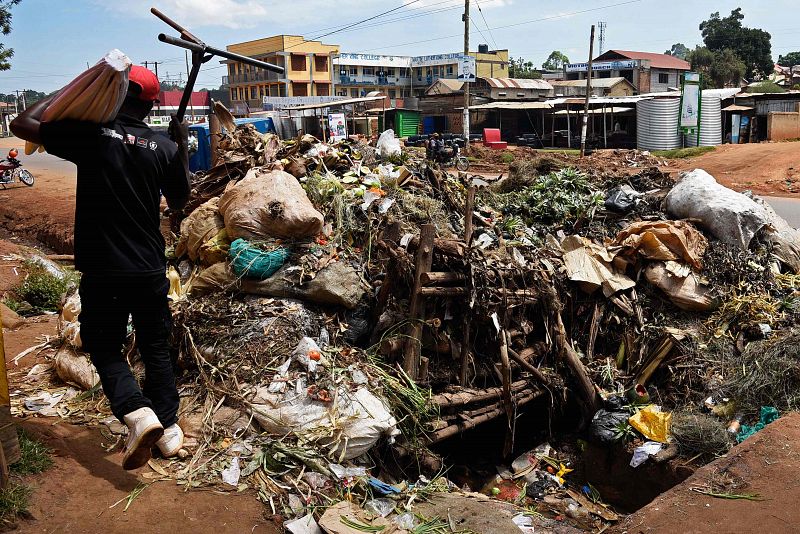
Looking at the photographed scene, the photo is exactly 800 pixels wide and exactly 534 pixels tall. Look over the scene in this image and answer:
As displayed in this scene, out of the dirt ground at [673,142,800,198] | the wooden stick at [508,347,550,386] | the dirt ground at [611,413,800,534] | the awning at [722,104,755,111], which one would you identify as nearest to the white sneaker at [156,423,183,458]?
the dirt ground at [611,413,800,534]

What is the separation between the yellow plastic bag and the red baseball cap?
3.96 m

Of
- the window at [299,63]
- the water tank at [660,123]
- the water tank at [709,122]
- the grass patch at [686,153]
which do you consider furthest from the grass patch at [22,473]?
the window at [299,63]

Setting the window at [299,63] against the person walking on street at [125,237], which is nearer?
the person walking on street at [125,237]

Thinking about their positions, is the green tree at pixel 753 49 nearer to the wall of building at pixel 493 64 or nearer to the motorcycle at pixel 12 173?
the wall of building at pixel 493 64

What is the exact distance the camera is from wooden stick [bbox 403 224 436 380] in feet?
14.2

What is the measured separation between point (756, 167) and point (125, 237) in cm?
1801

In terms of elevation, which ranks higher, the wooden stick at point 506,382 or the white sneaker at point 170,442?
the white sneaker at point 170,442

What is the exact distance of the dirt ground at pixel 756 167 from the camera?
14.6 meters

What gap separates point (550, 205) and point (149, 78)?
176 inches

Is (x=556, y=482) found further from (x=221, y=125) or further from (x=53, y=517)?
(x=221, y=125)

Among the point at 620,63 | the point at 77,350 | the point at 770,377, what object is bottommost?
the point at 770,377

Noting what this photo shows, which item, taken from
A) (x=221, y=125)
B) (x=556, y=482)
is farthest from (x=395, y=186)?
(x=556, y=482)

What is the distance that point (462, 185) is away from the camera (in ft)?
21.1

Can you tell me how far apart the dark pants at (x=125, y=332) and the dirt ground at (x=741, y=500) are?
2511mm
